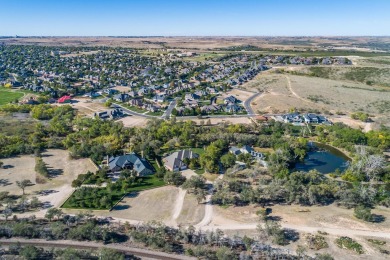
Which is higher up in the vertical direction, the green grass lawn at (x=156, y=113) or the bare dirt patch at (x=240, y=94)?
the bare dirt patch at (x=240, y=94)

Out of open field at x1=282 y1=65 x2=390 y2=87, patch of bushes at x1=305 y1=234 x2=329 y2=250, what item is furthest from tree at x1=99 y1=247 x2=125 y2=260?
open field at x1=282 y1=65 x2=390 y2=87

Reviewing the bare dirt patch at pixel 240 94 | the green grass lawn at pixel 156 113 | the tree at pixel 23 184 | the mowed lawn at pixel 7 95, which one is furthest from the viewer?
the bare dirt patch at pixel 240 94

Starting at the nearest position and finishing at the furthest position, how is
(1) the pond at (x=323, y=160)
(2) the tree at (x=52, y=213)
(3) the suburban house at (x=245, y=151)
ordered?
(2) the tree at (x=52, y=213) < (1) the pond at (x=323, y=160) < (3) the suburban house at (x=245, y=151)

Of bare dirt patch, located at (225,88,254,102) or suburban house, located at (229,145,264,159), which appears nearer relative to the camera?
suburban house, located at (229,145,264,159)

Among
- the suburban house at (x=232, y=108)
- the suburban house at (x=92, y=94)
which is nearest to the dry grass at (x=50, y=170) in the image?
the suburban house at (x=232, y=108)

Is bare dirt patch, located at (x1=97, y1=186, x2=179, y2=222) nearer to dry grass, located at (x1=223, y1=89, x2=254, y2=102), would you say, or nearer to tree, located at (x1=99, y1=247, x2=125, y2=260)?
tree, located at (x1=99, y1=247, x2=125, y2=260)

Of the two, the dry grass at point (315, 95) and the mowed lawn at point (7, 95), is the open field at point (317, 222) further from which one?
the mowed lawn at point (7, 95)

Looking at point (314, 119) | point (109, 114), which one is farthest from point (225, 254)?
point (109, 114)
